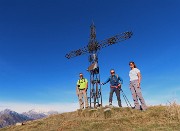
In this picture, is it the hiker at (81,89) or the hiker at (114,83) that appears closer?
the hiker at (114,83)

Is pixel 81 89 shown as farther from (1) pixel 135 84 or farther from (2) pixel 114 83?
(1) pixel 135 84

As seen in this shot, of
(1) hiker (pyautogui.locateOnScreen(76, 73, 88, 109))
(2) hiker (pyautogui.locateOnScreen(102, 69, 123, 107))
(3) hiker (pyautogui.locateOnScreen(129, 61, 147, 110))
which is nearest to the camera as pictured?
(3) hiker (pyautogui.locateOnScreen(129, 61, 147, 110))

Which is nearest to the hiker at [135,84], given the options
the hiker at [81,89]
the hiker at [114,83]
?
the hiker at [114,83]

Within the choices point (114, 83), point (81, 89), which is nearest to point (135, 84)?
point (114, 83)

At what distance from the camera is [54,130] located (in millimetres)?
12461

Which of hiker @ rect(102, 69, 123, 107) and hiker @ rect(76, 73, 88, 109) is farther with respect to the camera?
hiker @ rect(76, 73, 88, 109)

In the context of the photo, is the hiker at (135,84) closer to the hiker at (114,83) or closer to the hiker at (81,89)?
the hiker at (114,83)

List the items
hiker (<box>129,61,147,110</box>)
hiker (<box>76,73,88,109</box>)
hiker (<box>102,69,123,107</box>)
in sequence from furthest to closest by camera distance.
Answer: hiker (<box>76,73,88,109</box>) → hiker (<box>102,69,123,107</box>) → hiker (<box>129,61,147,110</box>)

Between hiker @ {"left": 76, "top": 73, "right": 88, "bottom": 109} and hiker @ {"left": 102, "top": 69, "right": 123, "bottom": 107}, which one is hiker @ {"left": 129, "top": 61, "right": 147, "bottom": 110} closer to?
hiker @ {"left": 102, "top": 69, "right": 123, "bottom": 107}

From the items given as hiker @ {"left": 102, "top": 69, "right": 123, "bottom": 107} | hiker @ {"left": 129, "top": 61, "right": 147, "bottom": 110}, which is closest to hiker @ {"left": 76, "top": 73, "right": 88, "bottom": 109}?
hiker @ {"left": 102, "top": 69, "right": 123, "bottom": 107}

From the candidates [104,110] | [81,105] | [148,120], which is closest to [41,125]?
[104,110]

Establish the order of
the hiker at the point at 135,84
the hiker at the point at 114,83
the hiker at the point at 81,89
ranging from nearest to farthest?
1. the hiker at the point at 135,84
2. the hiker at the point at 114,83
3. the hiker at the point at 81,89

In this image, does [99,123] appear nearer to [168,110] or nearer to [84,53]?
[168,110]

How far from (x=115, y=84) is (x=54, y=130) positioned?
6.30 metres
